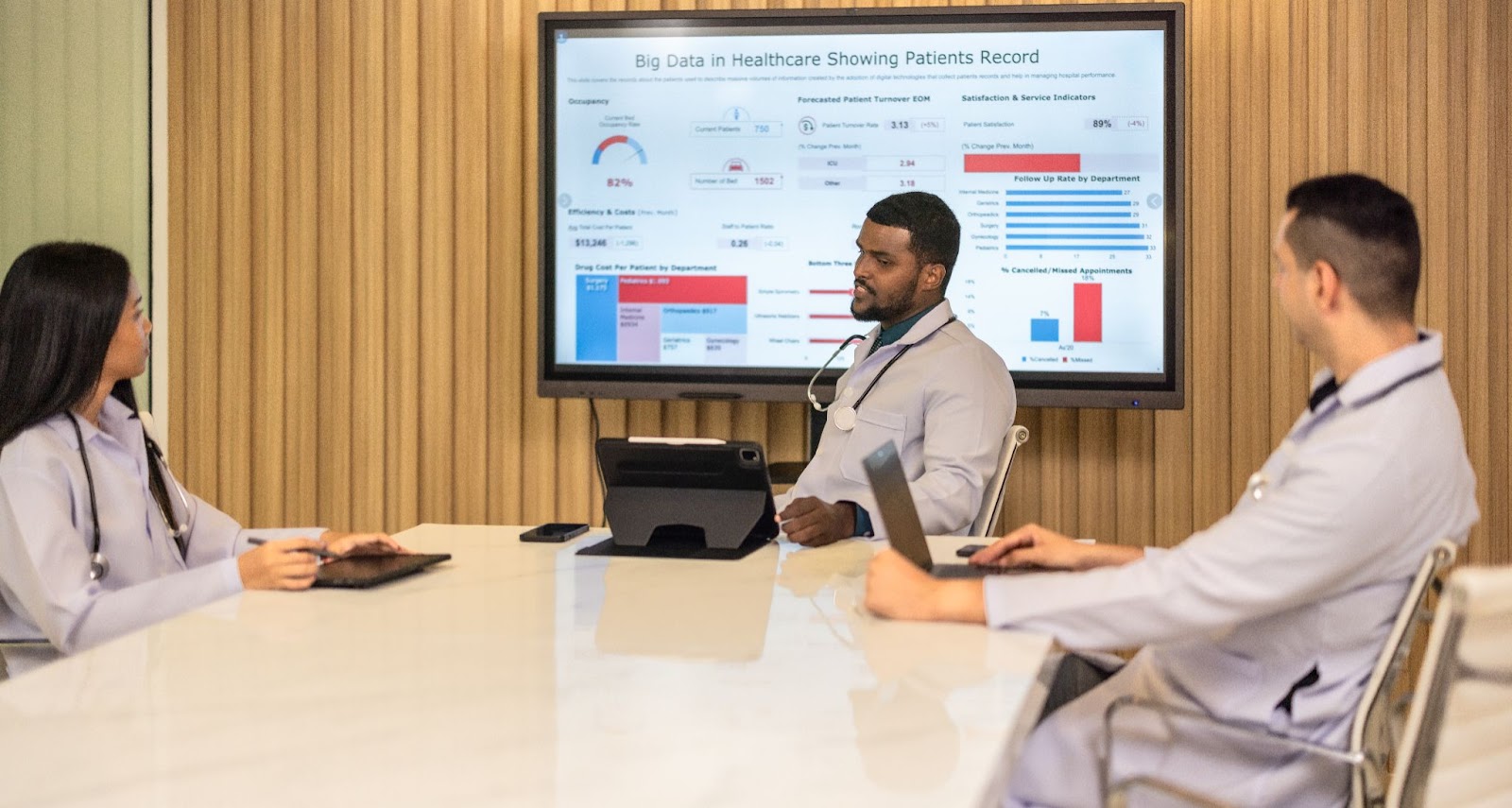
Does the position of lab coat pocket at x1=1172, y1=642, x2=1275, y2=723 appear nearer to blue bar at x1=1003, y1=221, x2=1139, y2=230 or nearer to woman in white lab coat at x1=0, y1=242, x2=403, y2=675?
woman in white lab coat at x1=0, y1=242, x2=403, y2=675

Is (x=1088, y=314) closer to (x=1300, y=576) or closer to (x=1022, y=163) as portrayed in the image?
(x=1022, y=163)

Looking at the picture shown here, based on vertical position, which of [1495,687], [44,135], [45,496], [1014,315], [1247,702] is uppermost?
[44,135]

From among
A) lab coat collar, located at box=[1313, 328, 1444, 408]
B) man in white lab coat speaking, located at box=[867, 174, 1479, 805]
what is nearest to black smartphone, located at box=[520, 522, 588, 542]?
man in white lab coat speaking, located at box=[867, 174, 1479, 805]

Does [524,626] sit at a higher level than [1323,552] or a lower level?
lower

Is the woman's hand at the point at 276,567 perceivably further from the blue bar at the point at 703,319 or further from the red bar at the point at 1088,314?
the red bar at the point at 1088,314

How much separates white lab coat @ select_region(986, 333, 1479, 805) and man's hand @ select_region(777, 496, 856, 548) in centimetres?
73

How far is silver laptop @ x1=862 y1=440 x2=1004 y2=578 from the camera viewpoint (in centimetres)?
210

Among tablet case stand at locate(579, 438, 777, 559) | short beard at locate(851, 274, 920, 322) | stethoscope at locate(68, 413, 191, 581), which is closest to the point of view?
stethoscope at locate(68, 413, 191, 581)

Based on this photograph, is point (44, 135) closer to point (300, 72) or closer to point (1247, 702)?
point (300, 72)

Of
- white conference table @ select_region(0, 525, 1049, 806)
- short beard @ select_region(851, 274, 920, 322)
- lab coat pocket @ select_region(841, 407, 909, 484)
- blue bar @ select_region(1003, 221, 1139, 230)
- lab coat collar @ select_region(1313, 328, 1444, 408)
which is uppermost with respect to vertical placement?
blue bar @ select_region(1003, 221, 1139, 230)

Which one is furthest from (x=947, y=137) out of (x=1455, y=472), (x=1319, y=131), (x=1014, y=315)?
(x=1455, y=472)

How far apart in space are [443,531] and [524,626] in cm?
99

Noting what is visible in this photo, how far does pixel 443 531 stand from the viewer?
9.18 ft

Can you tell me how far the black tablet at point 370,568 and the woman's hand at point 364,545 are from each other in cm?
1
